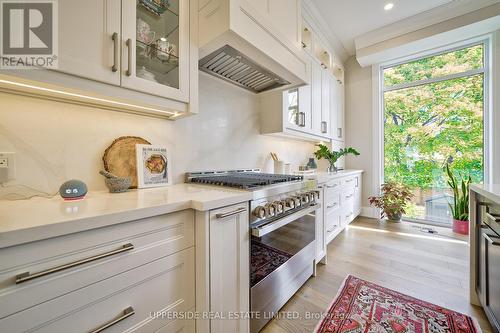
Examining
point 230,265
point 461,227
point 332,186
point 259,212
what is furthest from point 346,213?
point 230,265

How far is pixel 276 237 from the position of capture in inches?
50.6

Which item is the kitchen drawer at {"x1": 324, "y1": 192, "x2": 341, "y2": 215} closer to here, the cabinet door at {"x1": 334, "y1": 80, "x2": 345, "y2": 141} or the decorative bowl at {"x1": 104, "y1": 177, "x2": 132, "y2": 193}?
the cabinet door at {"x1": 334, "y1": 80, "x2": 345, "y2": 141}

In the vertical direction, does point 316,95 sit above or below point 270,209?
above

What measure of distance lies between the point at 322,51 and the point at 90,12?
9.72 feet

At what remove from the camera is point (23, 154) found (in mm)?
921

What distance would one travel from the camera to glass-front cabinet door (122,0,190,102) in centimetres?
95

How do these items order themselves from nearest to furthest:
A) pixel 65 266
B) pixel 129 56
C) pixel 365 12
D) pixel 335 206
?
pixel 65 266 → pixel 129 56 → pixel 335 206 → pixel 365 12

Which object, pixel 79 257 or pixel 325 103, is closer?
pixel 79 257

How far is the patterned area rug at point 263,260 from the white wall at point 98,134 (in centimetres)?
80

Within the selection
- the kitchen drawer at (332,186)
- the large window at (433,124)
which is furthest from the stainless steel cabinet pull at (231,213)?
the large window at (433,124)

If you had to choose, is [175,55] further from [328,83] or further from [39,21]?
[328,83]

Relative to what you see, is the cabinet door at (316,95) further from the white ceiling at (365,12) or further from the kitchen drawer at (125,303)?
the kitchen drawer at (125,303)

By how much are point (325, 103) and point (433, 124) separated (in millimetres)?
1800

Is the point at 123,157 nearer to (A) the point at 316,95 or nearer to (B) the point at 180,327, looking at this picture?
(B) the point at 180,327
